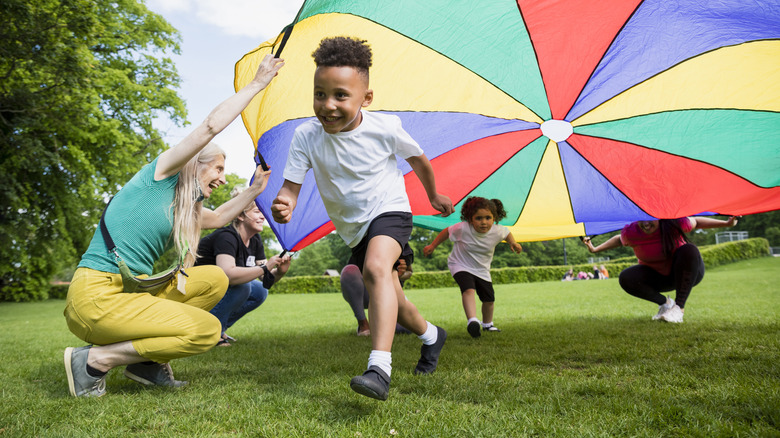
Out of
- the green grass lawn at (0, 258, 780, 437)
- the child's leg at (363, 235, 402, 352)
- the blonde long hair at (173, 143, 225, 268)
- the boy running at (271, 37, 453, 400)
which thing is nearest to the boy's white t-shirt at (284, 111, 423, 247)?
the boy running at (271, 37, 453, 400)

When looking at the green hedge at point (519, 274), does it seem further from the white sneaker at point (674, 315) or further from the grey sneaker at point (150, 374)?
the grey sneaker at point (150, 374)

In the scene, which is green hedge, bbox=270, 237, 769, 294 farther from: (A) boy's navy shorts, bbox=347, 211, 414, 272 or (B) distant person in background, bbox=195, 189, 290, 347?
(A) boy's navy shorts, bbox=347, 211, 414, 272

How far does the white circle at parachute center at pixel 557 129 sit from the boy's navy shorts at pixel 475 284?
4.87 ft

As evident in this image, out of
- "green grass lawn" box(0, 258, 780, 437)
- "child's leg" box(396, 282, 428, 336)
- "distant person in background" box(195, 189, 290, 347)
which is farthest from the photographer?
"distant person in background" box(195, 189, 290, 347)

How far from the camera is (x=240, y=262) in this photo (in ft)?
13.8

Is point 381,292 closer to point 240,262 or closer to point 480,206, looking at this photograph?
point 240,262

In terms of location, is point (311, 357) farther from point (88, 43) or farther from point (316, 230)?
point (88, 43)

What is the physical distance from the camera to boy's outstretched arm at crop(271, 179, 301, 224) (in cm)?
220

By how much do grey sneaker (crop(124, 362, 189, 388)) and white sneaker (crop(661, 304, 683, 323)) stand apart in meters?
4.24

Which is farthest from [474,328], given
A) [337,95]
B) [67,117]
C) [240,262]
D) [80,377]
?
[67,117]

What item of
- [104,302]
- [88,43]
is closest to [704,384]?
[104,302]

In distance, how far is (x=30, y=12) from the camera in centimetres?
894

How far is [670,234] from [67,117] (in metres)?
11.7

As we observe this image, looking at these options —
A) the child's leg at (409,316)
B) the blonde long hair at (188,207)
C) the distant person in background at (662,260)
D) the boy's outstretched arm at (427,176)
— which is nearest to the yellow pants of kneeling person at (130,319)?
the blonde long hair at (188,207)
